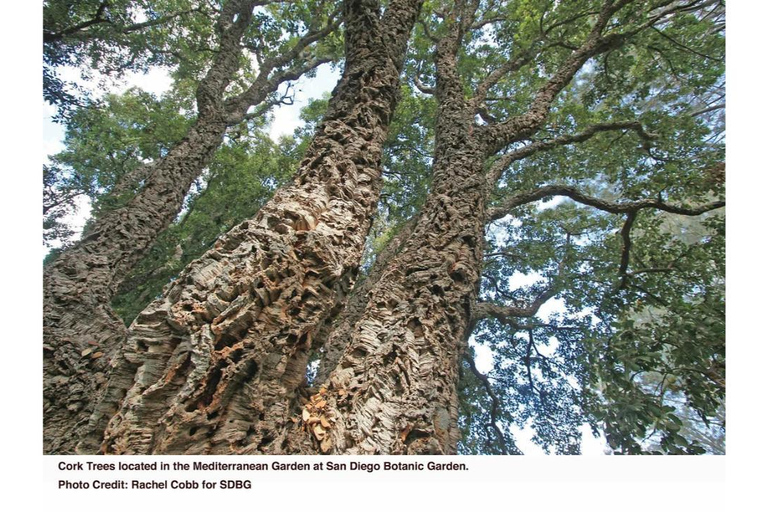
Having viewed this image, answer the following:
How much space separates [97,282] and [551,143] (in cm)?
533

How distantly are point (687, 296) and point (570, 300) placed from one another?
175 cm

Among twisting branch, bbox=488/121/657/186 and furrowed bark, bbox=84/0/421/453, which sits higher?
twisting branch, bbox=488/121/657/186

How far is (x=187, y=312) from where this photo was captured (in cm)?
128

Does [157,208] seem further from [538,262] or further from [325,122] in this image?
[538,262]

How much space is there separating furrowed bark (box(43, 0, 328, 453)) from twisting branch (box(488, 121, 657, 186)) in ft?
12.0

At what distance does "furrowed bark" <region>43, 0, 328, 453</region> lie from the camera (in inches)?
72.9

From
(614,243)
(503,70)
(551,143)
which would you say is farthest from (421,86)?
(614,243)

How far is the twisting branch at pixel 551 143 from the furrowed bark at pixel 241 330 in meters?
2.57

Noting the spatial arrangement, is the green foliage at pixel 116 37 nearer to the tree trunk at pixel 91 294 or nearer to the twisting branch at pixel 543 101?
the tree trunk at pixel 91 294

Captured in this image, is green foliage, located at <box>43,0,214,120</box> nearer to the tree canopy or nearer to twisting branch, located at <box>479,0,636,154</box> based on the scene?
the tree canopy

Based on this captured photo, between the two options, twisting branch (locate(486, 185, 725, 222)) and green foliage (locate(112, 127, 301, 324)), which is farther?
green foliage (locate(112, 127, 301, 324))

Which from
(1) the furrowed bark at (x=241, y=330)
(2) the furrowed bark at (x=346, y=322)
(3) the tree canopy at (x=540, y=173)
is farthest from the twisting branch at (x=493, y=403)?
(1) the furrowed bark at (x=241, y=330)

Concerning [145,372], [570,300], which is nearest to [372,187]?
[145,372]

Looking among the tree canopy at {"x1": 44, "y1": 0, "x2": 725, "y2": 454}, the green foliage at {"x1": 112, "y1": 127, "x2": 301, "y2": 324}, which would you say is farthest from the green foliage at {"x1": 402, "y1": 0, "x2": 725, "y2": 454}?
the green foliage at {"x1": 112, "y1": 127, "x2": 301, "y2": 324}
